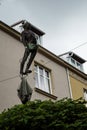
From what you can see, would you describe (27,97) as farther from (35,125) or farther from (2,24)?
(2,24)

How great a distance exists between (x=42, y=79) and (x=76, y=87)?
3864 mm

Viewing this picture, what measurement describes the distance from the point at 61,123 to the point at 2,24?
13276 mm

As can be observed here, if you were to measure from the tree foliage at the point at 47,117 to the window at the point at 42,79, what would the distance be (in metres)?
13.6

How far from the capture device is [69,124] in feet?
19.1

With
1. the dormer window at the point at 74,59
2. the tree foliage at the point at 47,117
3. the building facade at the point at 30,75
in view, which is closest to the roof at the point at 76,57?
the dormer window at the point at 74,59

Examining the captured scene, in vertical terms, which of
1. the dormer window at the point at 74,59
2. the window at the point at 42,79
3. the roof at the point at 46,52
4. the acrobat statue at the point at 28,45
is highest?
the dormer window at the point at 74,59

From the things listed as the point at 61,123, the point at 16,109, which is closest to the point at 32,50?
the point at 16,109

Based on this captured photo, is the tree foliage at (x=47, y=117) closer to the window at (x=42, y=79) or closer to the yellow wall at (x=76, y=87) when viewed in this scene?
the window at (x=42, y=79)

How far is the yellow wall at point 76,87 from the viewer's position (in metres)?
23.4

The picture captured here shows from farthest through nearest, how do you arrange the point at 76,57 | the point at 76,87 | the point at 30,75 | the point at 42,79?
the point at 76,57
the point at 76,87
the point at 42,79
the point at 30,75

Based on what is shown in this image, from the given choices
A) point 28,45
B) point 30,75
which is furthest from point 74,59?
point 28,45

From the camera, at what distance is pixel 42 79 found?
68.2ft

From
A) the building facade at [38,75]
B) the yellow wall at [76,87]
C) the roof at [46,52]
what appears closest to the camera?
the building facade at [38,75]

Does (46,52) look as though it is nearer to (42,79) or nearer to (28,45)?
(42,79)
